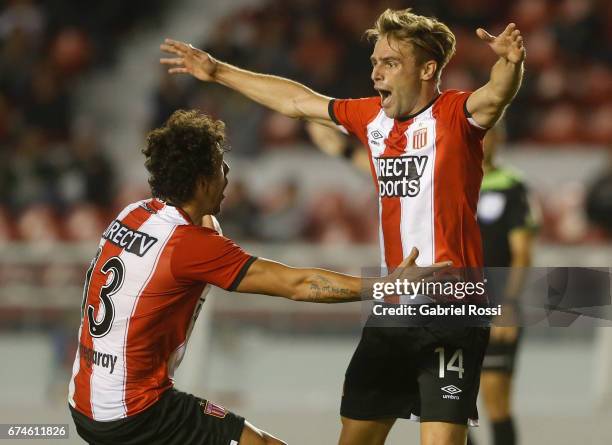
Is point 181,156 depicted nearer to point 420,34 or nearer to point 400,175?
point 400,175

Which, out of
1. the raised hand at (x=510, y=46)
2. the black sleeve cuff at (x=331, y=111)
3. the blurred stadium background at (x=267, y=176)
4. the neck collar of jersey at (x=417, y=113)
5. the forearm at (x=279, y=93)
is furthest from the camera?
the blurred stadium background at (x=267, y=176)

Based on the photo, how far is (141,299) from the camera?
4.19m

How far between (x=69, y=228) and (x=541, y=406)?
5.70 m

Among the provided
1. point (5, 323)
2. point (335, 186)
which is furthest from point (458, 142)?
point (335, 186)

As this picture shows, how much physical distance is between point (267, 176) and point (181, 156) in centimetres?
857

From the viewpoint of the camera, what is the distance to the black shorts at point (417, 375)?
445cm

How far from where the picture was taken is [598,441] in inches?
291

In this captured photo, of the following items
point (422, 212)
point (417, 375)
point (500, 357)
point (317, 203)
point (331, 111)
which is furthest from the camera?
point (317, 203)

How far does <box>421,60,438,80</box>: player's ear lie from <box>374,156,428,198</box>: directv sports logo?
1.09 feet

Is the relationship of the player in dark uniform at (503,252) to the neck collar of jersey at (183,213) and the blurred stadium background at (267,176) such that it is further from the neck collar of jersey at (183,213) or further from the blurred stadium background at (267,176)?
the neck collar of jersey at (183,213)

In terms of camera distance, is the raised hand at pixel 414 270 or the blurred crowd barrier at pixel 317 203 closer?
the raised hand at pixel 414 270

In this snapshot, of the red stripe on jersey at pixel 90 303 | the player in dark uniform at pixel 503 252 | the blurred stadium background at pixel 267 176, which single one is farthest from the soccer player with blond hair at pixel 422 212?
the blurred stadium background at pixel 267 176


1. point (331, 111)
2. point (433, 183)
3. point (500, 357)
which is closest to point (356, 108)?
point (331, 111)

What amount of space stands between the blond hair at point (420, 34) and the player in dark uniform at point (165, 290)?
82cm
